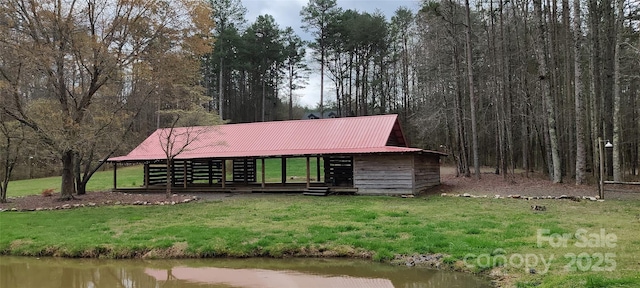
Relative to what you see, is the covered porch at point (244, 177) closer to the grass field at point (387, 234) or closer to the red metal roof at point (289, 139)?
the red metal roof at point (289, 139)

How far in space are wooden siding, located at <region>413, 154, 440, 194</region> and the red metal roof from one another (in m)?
1.37

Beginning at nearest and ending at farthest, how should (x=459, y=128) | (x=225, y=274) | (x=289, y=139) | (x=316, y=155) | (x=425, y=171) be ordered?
(x=225, y=274) < (x=316, y=155) < (x=425, y=171) < (x=289, y=139) < (x=459, y=128)

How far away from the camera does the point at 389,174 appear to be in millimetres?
18859

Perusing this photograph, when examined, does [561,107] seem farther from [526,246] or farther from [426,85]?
[526,246]

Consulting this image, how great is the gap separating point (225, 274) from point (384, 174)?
1208 cm

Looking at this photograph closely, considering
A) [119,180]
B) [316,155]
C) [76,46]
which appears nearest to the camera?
[76,46]

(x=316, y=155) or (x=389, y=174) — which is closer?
(x=389, y=174)

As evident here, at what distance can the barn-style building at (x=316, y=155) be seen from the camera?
18.9 meters

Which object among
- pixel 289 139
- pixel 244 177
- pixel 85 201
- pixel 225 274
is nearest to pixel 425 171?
pixel 289 139

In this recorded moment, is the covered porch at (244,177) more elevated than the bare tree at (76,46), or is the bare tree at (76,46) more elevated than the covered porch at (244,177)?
the bare tree at (76,46)

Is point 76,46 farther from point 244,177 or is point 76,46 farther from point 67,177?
point 244,177

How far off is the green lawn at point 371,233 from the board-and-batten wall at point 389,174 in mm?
3050

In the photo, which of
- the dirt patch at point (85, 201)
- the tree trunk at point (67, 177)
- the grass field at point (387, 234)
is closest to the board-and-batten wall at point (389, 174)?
the grass field at point (387, 234)

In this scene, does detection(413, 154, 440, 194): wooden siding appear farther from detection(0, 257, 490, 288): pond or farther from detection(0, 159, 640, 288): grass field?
detection(0, 257, 490, 288): pond
